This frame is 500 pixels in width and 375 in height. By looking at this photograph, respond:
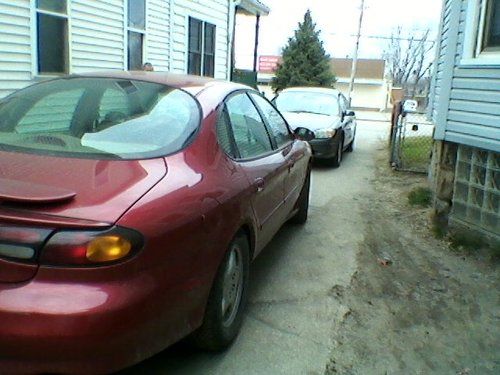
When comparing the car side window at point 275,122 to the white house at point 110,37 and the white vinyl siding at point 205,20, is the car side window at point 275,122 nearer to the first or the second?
the white house at point 110,37

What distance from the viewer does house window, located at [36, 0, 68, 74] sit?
25.0 ft

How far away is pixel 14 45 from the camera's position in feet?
23.4

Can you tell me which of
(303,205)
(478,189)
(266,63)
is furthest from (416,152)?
(266,63)

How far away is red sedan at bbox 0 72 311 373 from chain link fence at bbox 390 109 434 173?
6.53 meters

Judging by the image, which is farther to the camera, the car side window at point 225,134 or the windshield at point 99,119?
the car side window at point 225,134

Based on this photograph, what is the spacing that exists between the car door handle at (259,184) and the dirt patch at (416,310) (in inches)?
42.2

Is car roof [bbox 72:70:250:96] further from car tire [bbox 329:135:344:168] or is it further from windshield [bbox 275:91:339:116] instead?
windshield [bbox 275:91:339:116]

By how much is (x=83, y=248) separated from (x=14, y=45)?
6.07m

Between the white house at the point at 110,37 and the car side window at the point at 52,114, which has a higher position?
the white house at the point at 110,37

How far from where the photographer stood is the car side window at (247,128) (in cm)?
355

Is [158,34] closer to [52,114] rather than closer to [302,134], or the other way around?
[302,134]

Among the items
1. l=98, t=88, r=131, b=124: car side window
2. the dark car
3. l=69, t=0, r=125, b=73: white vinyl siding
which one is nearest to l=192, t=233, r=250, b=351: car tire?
l=98, t=88, r=131, b=124: car side window

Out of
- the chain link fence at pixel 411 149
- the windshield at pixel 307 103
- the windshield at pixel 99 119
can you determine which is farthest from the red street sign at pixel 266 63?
the windshield at pixel 99 119

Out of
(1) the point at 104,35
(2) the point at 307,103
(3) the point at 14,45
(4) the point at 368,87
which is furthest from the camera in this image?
(4) the point at 368,87
